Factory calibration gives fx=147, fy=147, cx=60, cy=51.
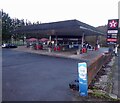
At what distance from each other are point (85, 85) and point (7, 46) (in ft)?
129

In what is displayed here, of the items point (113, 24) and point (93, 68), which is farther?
Result: point (113, 24)

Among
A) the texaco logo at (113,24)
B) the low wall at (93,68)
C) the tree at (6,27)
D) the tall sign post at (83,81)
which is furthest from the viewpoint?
the tree at (6,27)

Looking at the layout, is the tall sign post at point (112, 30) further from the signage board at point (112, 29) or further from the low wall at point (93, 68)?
the low wall at point (93, 68)

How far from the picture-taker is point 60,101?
19.0 feet

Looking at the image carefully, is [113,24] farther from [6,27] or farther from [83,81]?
[6,27]

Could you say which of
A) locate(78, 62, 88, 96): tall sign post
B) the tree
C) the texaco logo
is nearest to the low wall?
locate(78, 62, 88, 96): tall sign post

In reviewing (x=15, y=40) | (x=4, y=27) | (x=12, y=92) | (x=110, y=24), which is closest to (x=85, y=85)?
(x=12, y=92)

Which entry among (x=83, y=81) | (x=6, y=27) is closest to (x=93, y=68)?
(x=83, y=81)

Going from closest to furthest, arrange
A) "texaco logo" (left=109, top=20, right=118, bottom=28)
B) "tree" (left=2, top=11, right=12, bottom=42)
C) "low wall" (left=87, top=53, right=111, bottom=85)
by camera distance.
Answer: "low wall" (left=87, top=53, right=111, bottom=85), "texaco logo" (left=109, top=20, right=118, bottom=28), "tree" (left=2, top=11, right=12, bottom=42)

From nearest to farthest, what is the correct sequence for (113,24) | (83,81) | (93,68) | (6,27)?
(83,81) → (93,68) → (113,24) → (6,27)

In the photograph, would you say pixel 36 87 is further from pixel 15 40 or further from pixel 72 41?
pixel 15 40

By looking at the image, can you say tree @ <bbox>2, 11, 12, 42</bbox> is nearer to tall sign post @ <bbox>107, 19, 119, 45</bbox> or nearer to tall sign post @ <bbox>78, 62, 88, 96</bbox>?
tall sign post @ <bbox>107, 19, 119, 45</bbox>

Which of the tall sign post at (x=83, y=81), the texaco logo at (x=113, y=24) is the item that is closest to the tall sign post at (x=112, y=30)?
the texaco logo at (x=113, y=24)

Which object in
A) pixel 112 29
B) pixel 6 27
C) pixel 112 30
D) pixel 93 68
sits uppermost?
pixel 6 27
